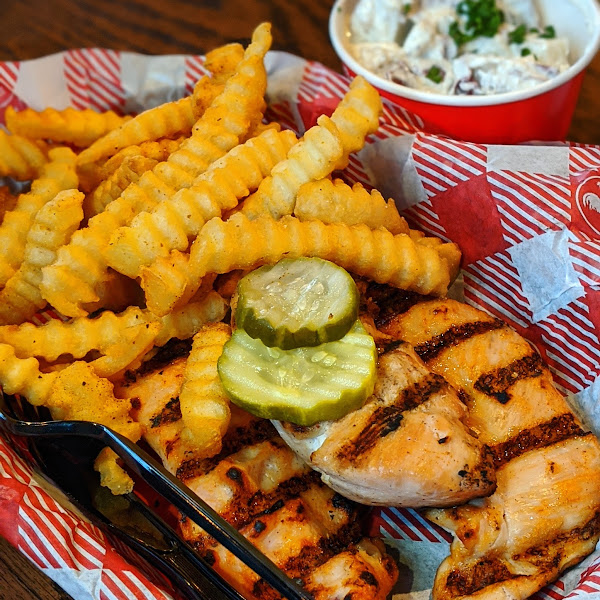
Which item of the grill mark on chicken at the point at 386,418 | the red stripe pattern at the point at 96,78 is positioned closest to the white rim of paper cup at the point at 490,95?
the red stripe pattern at the point at 96,78

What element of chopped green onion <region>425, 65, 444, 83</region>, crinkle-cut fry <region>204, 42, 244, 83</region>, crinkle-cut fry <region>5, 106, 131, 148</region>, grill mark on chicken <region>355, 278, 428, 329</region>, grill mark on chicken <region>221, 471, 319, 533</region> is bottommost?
grill mark on chicken <region>221, 471, 319, 533</region>

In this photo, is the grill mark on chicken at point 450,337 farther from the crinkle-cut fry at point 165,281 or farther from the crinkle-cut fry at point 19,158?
the crinkle-cut fry at point 19,158

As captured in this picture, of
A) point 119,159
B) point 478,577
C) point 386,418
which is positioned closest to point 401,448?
point 386,418

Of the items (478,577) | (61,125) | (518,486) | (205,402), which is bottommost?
(478,577)

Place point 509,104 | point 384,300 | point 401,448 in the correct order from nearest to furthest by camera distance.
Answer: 1. point 401,448
2. point 384,300
3. point 509,104

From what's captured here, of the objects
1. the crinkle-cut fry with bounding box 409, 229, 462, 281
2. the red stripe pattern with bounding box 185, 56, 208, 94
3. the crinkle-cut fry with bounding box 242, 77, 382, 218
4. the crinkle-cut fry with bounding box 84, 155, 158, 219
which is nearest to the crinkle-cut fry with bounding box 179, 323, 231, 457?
the crinkle-cut fry with bounding box 242, 77, 382, 218

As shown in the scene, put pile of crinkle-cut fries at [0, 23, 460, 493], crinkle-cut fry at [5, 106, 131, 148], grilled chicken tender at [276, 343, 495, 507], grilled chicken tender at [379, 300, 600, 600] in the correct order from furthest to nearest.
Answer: crinkle-cut fry at [5, 106, 131, 148] < pile of crinkle-cut fries at [0, 23, 460, 493] < grilled chicken tender at [379, 300, 600, 600] < grilled chicken tender at [276, 343, 495, 507]

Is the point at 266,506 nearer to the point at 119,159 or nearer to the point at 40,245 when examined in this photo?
the point at 40,245

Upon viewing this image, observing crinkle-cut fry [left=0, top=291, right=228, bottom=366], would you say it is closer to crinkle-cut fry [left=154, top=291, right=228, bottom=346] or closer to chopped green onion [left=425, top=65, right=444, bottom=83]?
crinkle-cut fry [left=154, top=291, right=228, bottom=346]
